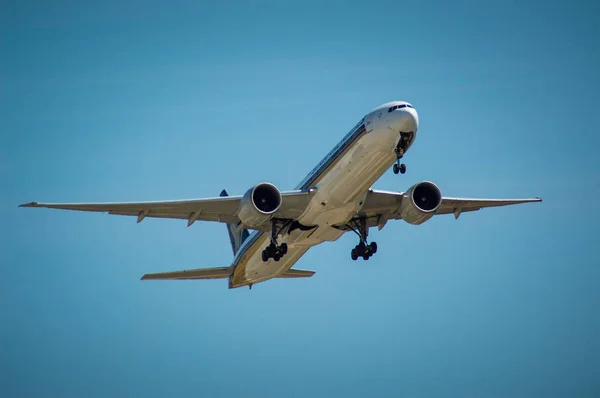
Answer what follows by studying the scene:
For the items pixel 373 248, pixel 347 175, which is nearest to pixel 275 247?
pixel 373 248

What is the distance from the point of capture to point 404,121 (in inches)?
1385

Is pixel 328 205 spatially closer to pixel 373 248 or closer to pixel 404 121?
pixel 373 248

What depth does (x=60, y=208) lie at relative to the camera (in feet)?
123

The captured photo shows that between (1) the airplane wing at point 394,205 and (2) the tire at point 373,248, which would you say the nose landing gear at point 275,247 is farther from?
(2) the tire at point 373,248

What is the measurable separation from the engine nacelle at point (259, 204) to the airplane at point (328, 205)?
1.7 inches

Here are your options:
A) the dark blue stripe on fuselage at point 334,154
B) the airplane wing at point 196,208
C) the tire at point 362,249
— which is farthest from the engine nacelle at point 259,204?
the tire at point 362,249

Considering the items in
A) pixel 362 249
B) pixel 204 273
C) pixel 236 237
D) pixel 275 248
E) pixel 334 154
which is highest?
pixel 334 154

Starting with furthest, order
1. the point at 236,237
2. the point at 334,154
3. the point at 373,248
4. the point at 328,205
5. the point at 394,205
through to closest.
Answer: the point at 236,237
the point at 373,248
the point at 394,205
the point at 328,205
the point at 334,154

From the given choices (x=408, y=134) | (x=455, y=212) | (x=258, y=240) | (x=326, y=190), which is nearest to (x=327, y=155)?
(x=326, y=190)

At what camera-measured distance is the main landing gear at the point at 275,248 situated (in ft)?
135

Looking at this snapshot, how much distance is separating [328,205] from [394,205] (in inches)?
190

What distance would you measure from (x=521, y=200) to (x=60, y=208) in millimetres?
23129

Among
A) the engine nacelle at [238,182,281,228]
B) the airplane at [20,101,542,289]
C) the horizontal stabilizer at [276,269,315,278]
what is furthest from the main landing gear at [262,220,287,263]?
the horizontal stabilizer at [276,269,315,278]

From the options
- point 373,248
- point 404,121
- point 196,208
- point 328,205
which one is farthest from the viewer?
point 373,248
